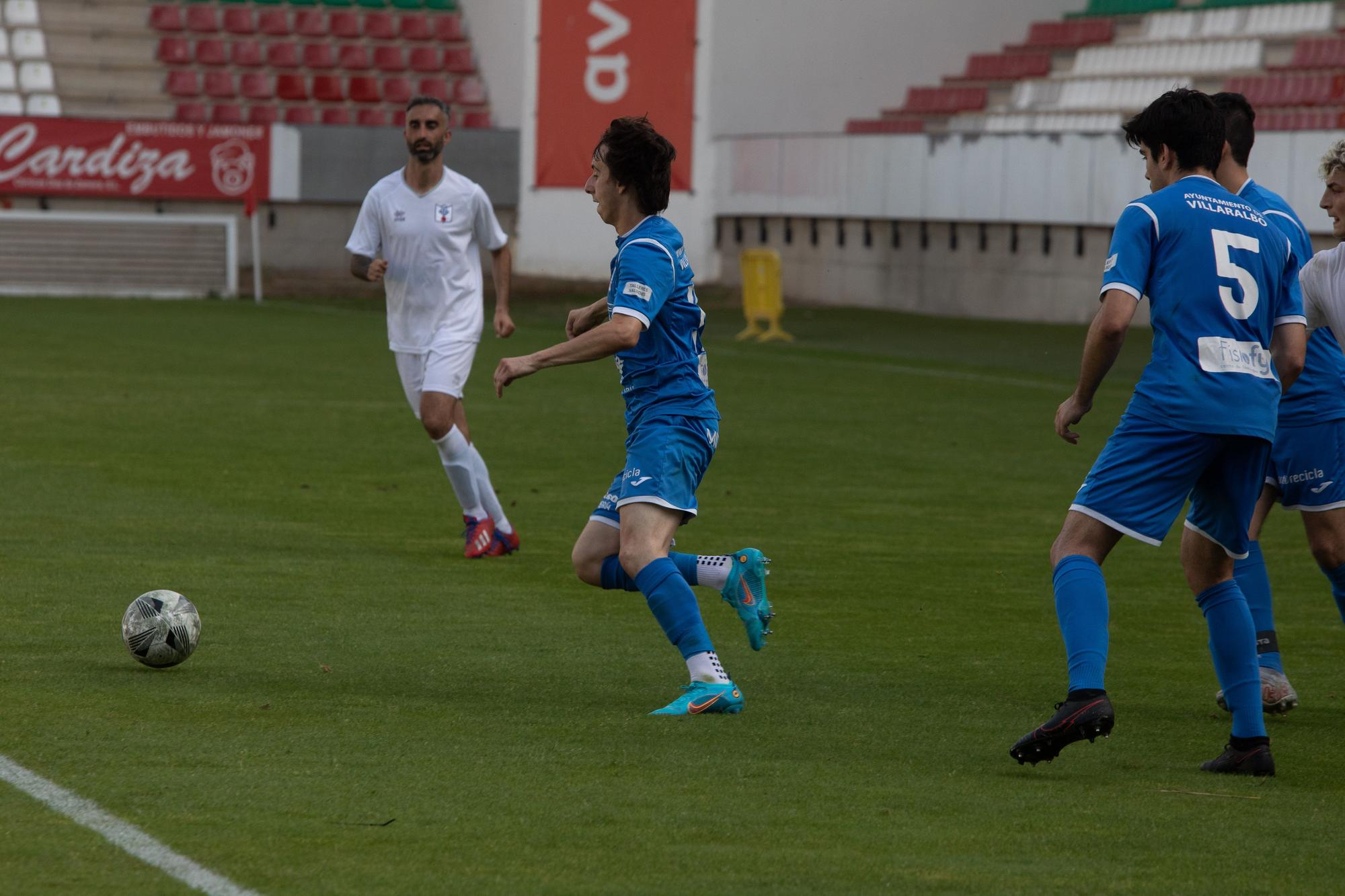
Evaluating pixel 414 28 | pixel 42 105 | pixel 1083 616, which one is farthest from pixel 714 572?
pixel 414 28

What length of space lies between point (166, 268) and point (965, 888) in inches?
1073

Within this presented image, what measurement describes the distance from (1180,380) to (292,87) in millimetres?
31303

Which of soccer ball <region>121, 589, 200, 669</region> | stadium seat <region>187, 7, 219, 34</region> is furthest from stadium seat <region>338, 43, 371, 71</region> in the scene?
soccer ball <region>121, 589, 200, 669</region>

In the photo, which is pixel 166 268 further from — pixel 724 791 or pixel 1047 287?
pixel 724 791

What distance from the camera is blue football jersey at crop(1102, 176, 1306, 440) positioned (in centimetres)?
500

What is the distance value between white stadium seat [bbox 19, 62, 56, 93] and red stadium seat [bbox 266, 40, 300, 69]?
3.90 meters

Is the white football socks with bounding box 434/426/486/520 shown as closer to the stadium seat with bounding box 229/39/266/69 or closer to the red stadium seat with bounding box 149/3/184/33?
the stadium seat with bounding box 229/39/266/69

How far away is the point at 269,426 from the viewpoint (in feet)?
45.5

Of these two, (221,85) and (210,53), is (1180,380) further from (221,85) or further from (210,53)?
(210,53)

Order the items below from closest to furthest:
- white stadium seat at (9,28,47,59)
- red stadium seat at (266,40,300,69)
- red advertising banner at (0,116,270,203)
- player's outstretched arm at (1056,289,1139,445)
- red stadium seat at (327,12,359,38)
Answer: player's outstretched arm at (1056,289,1139,445)
red advertising banner at (0,116,270,203)
white stadium seat at (9,28,47,59)
red stadium seat at (266,40,300,69)
red stadium seat at (327,12,359,38)

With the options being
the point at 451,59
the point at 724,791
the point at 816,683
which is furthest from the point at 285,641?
the point at 451,59

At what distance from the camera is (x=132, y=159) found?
3072 cm

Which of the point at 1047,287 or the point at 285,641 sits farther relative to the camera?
the point at 1047,287

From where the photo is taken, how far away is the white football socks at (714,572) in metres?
6.04
